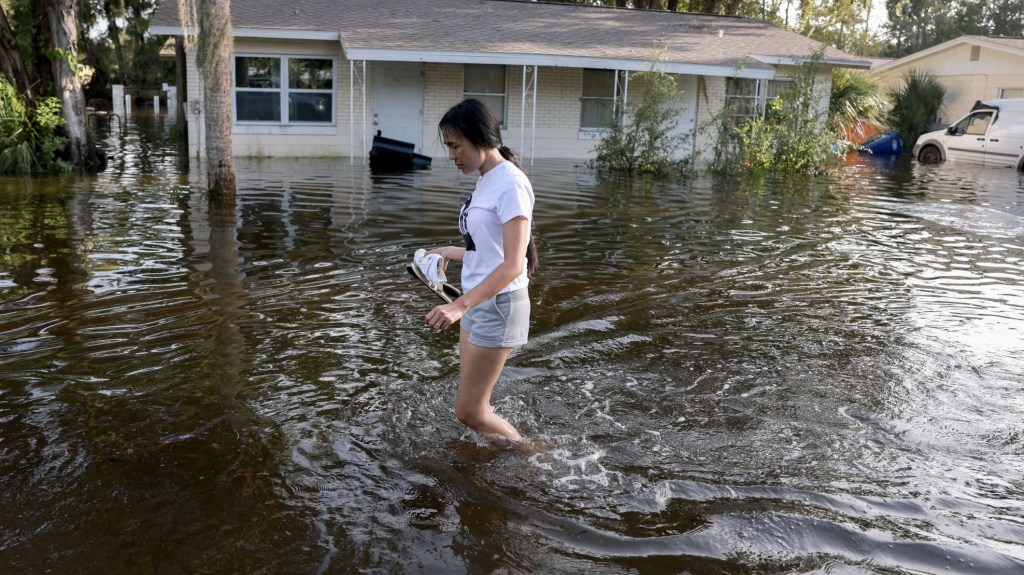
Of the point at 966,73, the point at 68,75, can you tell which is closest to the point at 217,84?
the point at 68,75

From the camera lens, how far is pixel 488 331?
3.96 m

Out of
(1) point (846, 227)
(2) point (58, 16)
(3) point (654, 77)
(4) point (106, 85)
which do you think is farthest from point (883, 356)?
(4) point (106, 85)

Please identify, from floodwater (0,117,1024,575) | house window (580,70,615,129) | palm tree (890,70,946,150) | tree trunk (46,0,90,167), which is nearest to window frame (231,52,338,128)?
tree trunk (46,0,90,167)

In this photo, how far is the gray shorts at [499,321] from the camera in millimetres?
3914

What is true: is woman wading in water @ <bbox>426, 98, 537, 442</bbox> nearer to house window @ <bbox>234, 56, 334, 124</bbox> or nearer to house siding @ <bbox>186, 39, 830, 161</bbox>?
house siding @ <bbox>186, 39, 830, 161</bbox>

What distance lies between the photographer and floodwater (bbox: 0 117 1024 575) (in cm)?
369

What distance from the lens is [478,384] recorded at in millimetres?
4133

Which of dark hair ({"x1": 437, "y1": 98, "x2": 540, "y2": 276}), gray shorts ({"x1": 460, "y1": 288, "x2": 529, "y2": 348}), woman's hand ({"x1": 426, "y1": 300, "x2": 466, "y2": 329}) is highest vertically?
dark hair ({"x1": 437, "y1": 98, "x2": 540, "y2": 276})

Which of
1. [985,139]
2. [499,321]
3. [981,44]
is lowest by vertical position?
[499,321]

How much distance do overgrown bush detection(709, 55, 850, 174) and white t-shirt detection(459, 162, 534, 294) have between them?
17.0 m

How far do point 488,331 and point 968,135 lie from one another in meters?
26.5

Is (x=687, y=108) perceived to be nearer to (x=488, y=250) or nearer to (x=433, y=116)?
(x=433, y=116)

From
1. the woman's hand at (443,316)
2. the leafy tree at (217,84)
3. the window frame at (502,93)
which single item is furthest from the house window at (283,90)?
the woman's hand at (443,316)

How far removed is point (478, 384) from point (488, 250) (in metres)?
0.68
